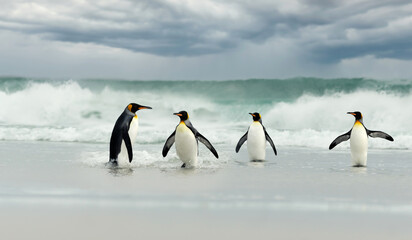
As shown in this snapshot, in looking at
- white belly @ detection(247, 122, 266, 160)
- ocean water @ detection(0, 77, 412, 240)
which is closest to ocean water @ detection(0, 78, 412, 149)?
ocean water @ detection(0, 77, 412, 240)

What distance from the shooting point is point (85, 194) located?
4.85m

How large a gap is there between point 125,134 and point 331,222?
410 cm

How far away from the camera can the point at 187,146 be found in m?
7.37

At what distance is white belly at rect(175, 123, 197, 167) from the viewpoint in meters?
7.38

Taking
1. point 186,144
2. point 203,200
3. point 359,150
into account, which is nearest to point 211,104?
point 359,150

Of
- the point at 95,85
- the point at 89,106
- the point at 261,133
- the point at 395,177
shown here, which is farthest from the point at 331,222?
the point at 95,85

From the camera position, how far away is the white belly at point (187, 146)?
738cm

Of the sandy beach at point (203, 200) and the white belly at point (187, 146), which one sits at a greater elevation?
the white belly at point (187, 146)

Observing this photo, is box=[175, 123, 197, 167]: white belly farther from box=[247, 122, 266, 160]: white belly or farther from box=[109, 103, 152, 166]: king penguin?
box=[247, 122, 266, 160]: white belly

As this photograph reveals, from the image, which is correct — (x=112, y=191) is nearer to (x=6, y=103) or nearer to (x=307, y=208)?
(x=307, y=208)

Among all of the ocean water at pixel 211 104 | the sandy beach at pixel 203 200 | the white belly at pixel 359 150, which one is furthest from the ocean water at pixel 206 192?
the ocean water at pixel 211 104

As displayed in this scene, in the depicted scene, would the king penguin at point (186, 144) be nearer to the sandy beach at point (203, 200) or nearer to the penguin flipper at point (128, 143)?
the sandy beach at point (203, 200)

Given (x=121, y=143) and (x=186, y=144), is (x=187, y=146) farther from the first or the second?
(x=121, y=143)

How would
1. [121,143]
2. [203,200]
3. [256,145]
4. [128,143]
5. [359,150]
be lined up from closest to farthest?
[203,200] → [128,143] → [121,143] → [359,150] → [256,145]
